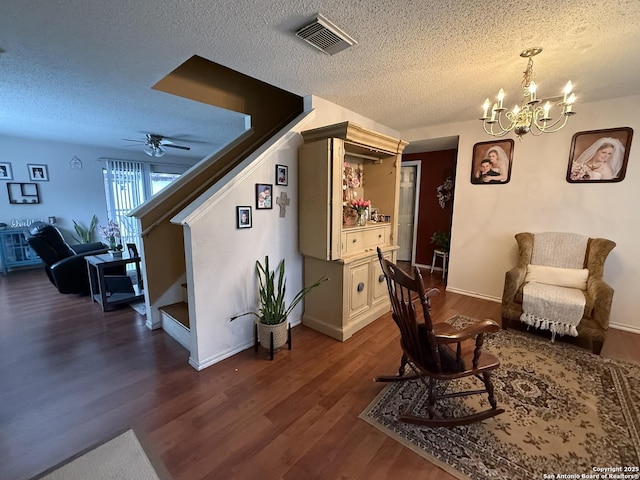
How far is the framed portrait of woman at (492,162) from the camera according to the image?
3.33 m

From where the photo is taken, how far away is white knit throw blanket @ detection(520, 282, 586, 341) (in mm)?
2395

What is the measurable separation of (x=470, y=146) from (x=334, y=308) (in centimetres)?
281

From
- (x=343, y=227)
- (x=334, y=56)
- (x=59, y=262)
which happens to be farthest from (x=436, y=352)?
(x=59, y=262)

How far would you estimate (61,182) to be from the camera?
5172 mm

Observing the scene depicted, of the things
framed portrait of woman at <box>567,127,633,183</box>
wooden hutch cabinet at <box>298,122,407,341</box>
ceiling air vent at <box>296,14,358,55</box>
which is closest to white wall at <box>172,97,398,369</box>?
wooden hutch cabinet at <box>298,122,407,341</box>

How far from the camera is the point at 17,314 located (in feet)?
10.1

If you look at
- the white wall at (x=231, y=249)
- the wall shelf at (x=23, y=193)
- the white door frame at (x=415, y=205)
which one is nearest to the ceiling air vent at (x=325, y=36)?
the white wall at (x=231, y=249)

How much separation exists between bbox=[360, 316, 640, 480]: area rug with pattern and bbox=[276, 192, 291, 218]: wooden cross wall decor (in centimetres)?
171

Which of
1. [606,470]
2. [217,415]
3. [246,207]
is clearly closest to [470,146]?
[246,207]

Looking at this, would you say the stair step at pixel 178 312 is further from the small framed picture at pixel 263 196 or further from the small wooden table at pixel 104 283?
the small framed picture at pixel 263 196

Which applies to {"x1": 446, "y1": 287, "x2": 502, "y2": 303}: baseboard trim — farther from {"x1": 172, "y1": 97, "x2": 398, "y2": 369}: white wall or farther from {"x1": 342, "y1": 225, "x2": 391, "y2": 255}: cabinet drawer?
{"x1": 172, "y1": 97, "x2": 398, "y2": 369}: white wall

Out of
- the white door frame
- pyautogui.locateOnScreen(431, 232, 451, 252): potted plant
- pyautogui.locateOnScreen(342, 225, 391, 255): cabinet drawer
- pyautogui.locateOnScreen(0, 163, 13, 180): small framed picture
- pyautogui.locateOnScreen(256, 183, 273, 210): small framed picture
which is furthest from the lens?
the white door frame

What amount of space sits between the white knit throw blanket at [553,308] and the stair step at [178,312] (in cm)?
A: 323

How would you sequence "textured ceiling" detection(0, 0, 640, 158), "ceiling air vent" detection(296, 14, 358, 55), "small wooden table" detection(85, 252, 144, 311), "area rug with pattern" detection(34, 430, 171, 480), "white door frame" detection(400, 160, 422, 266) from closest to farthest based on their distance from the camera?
"area rug with pattern" detection(34, 430, 171, 480)
"textured ceiling" detection(0, 0, 640, 158)
"ceiling air vent" detection(296, 14, 358, 55)
"small wooden table" detection(85, 252, 144, 311)
"white door frame" detection(400, 160, 422, 266)
